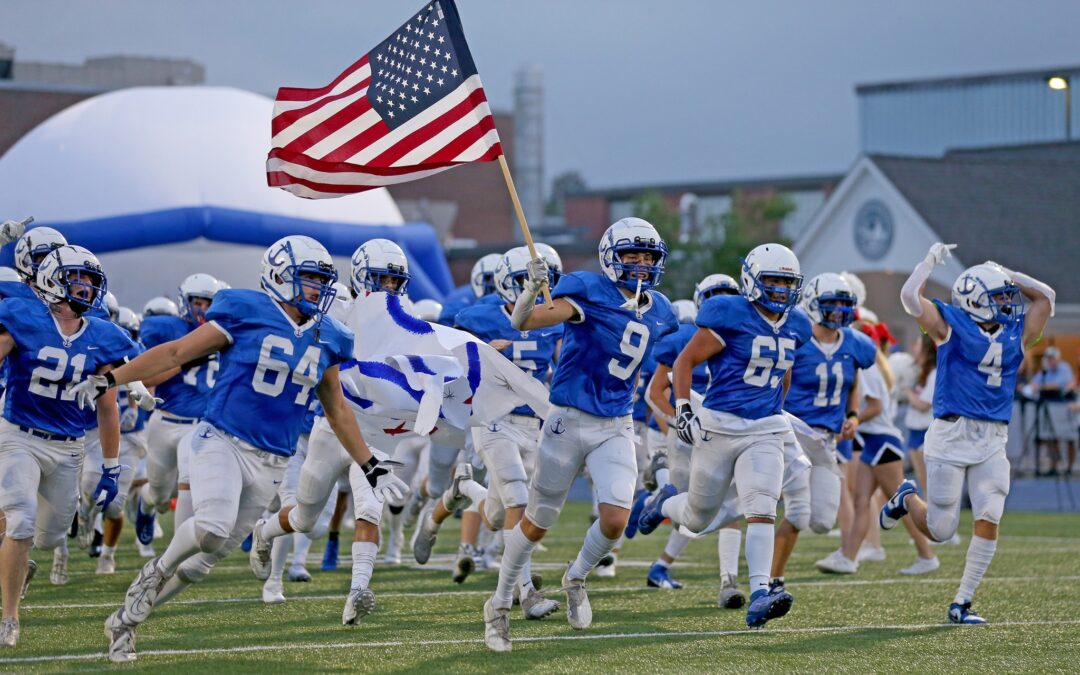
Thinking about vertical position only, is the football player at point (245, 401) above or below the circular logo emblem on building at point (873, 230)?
below

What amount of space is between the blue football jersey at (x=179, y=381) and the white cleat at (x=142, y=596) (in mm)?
4297

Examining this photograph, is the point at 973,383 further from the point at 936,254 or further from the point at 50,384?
the point at 50,384

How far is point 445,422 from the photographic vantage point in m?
9.33

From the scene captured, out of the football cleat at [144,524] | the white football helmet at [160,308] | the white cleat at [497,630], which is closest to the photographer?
the white cleat at [497,630]

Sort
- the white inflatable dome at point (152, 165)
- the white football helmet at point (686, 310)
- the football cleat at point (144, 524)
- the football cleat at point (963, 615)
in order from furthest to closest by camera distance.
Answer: the white inflatable dome at point (152, 165)
the football cleat at point (144, 524)
the white football helmet at point (686, 310)
the football cleat at point (963, 615)

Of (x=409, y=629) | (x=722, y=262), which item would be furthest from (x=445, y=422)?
(x=722, y=262)

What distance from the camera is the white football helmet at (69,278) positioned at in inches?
309

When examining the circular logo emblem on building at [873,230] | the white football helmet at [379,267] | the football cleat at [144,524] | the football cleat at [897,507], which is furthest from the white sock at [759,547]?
the circular logo emblem on building at [873,230]

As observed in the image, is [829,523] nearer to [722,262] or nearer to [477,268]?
[477,268]

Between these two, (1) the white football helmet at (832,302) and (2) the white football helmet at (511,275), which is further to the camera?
(1) the white football helmet at (832,302)

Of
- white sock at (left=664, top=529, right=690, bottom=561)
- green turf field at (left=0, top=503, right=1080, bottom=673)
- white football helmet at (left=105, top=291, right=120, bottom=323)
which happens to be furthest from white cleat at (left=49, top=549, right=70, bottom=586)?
white sock at (left=664, top=529, right=690, bottom=561)

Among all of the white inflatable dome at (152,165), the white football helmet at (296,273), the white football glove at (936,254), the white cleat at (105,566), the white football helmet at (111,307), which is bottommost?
the white cleat at (105,566)

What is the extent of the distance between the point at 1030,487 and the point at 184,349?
15206 mm

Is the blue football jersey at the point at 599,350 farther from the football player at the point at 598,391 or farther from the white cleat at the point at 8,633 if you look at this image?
the white cleat at the point at 8,633
